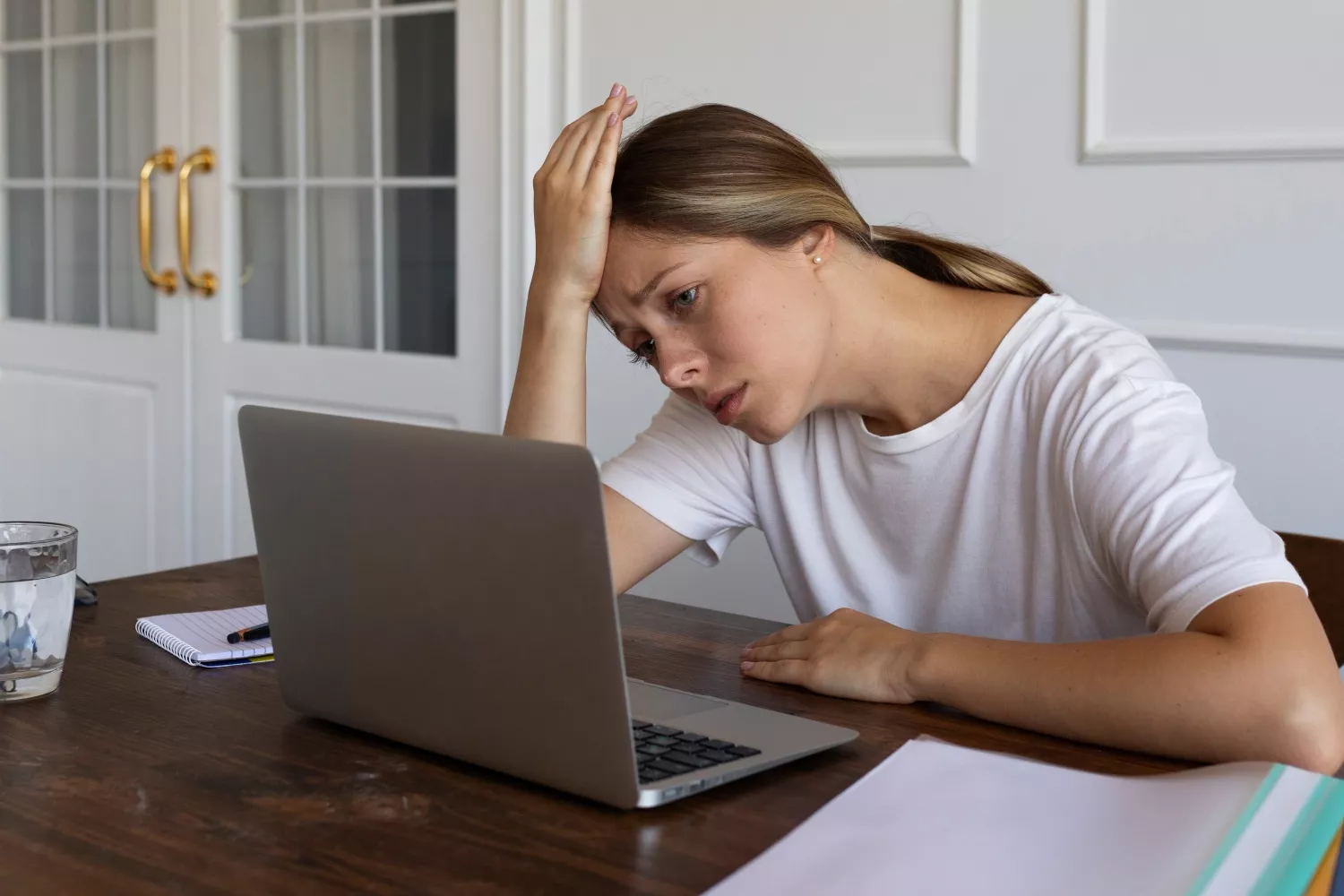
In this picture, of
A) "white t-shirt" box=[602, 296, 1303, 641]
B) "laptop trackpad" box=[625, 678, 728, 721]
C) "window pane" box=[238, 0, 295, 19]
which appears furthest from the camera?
"window pane" box=[238, 0, 295, 19]

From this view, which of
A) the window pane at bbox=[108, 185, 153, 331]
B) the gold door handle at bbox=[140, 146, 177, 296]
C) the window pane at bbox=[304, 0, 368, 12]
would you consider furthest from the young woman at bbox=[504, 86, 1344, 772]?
the window pane at bbox=[108, 185, 153, 331]

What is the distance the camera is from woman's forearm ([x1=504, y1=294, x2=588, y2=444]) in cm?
139

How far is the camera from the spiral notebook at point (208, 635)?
112cm

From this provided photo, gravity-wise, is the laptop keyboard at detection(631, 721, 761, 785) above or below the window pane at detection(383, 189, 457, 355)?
below

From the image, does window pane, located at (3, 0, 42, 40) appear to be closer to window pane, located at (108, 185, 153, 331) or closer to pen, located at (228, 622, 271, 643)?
window pane, located at (108, 185, 153, 331)

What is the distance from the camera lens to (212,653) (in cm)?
112

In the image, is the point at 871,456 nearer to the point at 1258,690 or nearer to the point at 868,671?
the point at 868,671

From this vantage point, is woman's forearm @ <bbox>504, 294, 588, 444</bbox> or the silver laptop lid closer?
the silver laptop lid

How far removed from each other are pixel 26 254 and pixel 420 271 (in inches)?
57.1

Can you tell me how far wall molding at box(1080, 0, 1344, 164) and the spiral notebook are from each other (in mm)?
1411

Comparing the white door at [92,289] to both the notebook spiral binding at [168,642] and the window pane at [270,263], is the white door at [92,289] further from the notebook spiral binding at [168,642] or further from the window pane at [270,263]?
the notebook spiral binding at [168,642]

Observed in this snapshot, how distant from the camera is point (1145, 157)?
2012mm

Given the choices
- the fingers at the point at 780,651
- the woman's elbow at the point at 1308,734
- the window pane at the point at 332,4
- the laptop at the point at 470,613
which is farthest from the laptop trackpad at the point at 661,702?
the window pane at the point at 332,4

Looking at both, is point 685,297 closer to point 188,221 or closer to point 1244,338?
point 1244,338
